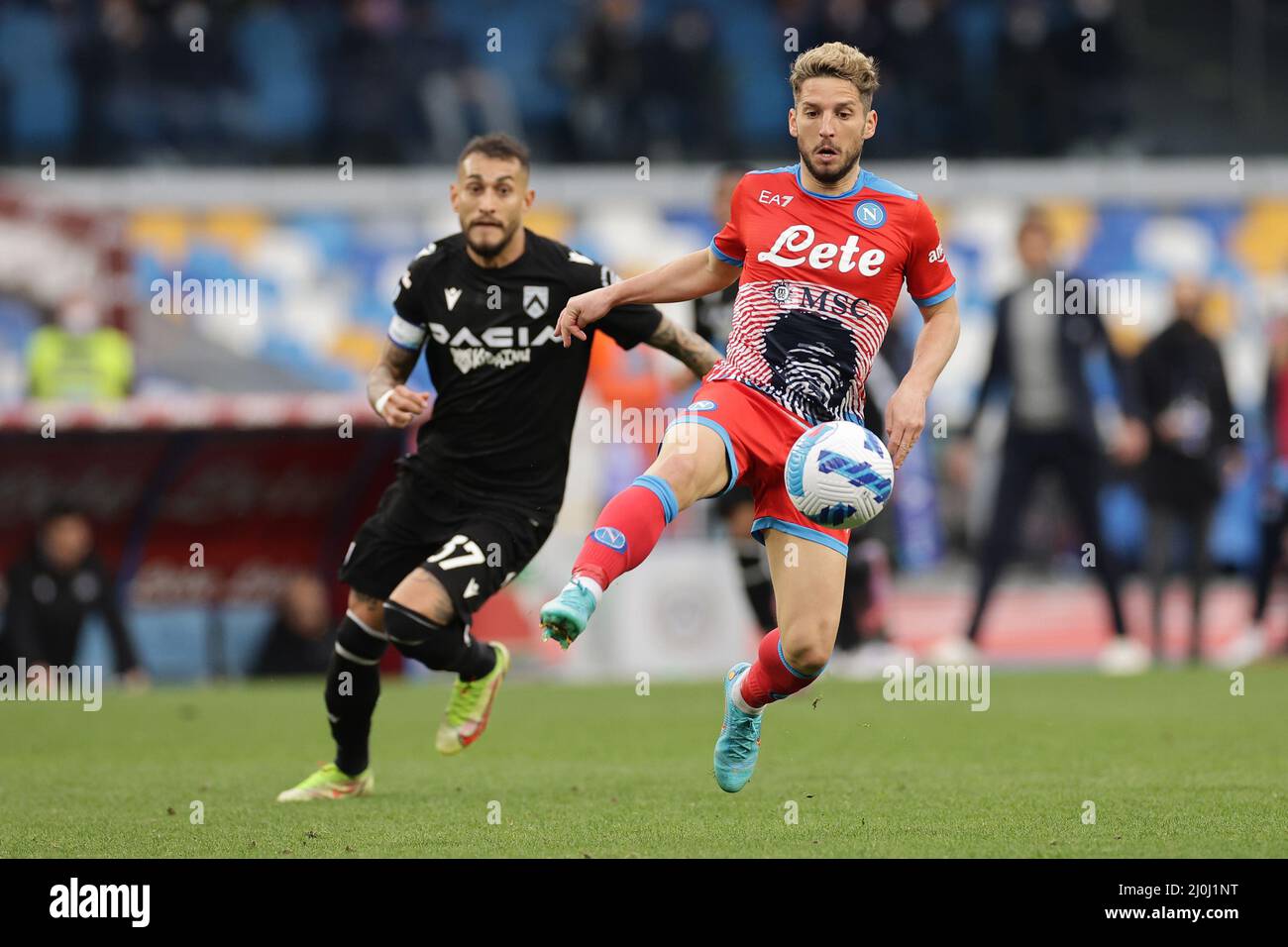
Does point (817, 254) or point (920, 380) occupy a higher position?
point (817, 254)

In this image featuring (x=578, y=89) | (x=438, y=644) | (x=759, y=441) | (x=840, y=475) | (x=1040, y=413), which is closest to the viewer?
(x=840, y=475)

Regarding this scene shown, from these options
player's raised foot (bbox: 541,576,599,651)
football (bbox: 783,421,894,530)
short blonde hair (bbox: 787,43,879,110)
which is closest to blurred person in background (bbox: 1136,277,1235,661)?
short blonde hair (bbox: 787,43,879,110)

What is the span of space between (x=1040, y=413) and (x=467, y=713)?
22.1 feet

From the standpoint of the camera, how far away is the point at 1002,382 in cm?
1352

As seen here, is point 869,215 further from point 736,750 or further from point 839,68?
point 736,750

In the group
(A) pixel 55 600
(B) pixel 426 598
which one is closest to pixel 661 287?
(B) pixel 426 598

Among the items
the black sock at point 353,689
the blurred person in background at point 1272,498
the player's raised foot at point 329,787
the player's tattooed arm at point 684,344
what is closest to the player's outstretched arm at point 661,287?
the player's tattooed arm at point 684,344

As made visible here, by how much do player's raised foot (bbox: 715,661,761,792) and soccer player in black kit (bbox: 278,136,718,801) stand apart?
104 centimetres

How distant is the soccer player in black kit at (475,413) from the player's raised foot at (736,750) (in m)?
1.04

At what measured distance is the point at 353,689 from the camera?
7.21m

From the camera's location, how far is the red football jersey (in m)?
6.40

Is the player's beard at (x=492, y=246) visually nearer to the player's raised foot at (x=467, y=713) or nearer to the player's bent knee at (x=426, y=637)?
the player's bent knee at (x=426, y=637)

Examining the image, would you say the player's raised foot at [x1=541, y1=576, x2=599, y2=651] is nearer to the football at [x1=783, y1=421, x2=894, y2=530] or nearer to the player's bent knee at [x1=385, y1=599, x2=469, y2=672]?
the football at [x1=783, y1=421, x2=894, y2=530]

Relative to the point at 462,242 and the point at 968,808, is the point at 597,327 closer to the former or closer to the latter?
the point at 462,242
